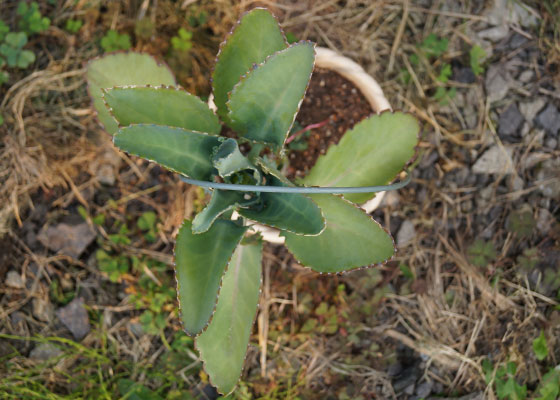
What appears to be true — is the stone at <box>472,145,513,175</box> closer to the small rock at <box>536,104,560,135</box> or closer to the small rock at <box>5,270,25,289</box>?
the small rock at <box>536,104,560,135</box>

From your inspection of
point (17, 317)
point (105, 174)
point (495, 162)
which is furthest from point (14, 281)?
point (495, 162)

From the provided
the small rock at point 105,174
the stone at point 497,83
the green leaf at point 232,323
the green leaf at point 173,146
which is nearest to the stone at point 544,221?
the stone at point 497,83

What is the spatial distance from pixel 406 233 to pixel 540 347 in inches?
21.4

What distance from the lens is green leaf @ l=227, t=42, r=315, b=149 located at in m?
0.96

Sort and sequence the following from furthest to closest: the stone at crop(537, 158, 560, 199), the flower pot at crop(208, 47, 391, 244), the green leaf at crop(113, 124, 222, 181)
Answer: the stone at crop(537, 158, 560, 199) < the flower pot at crop(208, 47, 391, 244) < the green leaf at crop(113, 124, 222, 181)

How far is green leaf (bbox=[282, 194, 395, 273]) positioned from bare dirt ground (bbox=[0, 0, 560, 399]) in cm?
63

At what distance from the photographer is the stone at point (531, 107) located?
5.82ft

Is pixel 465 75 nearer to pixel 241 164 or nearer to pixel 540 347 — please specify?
pixel 540 347

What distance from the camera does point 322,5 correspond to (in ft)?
5.85

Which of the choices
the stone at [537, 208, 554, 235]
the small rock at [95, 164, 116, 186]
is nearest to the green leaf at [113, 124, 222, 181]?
the small rock at [95, 164, 116, 186]

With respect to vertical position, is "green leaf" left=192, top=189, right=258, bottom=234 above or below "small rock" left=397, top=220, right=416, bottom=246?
above

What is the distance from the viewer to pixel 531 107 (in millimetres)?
1774

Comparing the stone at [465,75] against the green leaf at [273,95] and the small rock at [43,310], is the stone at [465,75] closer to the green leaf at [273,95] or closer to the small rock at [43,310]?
the green leaf at [273,95]

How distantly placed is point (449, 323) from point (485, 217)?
1.23 ft
